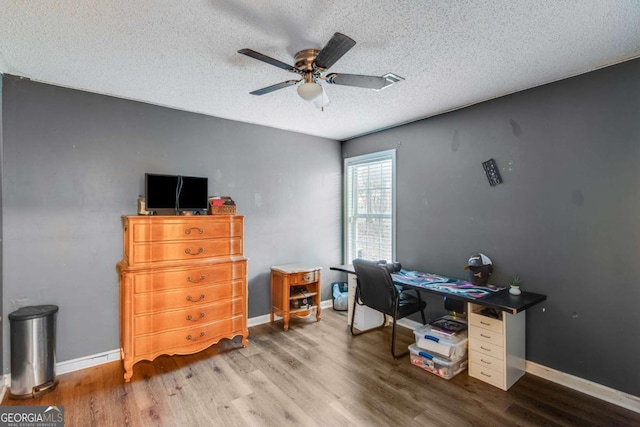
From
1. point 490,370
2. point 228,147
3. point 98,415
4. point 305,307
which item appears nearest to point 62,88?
point 228,147

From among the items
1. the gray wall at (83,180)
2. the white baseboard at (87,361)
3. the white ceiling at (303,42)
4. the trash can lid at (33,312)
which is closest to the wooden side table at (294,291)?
the gray wall at (83,180)

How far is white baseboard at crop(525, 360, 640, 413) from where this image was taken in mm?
2215

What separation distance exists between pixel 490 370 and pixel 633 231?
1473 millimetres

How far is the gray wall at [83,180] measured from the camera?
8.38 ft

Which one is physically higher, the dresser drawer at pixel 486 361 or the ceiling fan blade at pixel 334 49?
the ceiling fan blade at pixel 334 49

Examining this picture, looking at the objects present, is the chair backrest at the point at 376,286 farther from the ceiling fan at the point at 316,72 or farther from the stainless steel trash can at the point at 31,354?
the stainless steel trash can at the point at 31,354

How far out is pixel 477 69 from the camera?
240cm

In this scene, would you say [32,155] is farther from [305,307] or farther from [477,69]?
[477,69]

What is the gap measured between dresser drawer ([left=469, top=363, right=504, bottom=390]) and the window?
63.1 inches

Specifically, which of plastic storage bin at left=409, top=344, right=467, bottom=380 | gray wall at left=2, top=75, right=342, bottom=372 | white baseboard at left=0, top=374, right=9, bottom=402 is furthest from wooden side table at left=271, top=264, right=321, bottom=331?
white baseboard at left=0, top=374, right=9, bottom=402

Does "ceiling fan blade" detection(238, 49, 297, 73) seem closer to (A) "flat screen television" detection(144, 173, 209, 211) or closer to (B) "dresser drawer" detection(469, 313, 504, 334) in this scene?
(A) "flat screen television" detection(144, 173, 209, 211)

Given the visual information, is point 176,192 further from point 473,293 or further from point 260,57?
point 473,293

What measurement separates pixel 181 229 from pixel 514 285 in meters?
3.02

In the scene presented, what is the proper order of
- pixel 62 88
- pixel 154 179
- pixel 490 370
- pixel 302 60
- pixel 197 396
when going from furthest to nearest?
pixel 154 179, pixel 62 88, pixel 490 370, pixel 197 396, pixel 302 60
